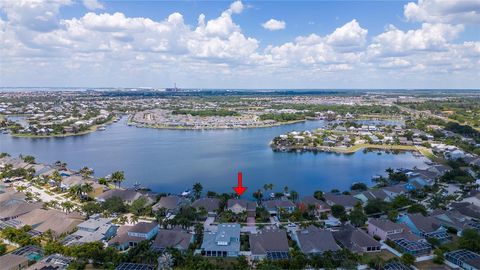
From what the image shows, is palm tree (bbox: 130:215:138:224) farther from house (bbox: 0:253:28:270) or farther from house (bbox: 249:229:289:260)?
house (bbox: 249:229:289:260)

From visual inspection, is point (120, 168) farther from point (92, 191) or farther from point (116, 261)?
point (116, 261)

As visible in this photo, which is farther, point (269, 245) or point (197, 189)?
point (197, 189)

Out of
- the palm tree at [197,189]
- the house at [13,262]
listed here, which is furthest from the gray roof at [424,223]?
the house at [13,262]

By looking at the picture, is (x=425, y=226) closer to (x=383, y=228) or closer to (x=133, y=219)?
(x=383, y=228)

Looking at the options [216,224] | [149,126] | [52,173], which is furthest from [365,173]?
[149,126]

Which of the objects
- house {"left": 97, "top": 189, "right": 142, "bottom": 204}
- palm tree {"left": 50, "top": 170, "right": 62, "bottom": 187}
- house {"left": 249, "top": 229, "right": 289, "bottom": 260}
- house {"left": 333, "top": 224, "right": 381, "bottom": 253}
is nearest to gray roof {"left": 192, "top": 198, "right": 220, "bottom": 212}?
house {"left": 97, "top": 189, "right": 142, "bottom": 204}

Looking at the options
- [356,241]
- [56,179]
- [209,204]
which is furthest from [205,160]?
[356,241]

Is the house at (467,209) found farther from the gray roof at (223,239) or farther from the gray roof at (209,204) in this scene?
the gray roof at (209,204)
